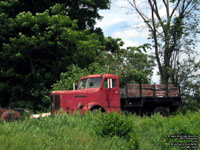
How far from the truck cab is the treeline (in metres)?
5.26

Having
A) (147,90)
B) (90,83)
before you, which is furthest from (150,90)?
(90,83)

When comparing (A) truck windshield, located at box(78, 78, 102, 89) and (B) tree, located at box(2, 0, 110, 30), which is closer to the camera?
(A) truck windshield, located at box(78, 78, 102, 89)

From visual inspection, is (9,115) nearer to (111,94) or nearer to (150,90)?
(111,94)

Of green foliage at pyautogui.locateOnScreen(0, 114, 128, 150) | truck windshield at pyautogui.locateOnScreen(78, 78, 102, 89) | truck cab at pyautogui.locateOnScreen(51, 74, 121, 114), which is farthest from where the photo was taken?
truck windshield at pyautogui.locateOnScreen(78, 78, 102, 89)

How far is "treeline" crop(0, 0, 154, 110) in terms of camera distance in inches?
841

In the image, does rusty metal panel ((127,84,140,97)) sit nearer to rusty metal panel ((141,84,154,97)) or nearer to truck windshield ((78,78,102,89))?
rusty metal panel ((141,84,154,97))

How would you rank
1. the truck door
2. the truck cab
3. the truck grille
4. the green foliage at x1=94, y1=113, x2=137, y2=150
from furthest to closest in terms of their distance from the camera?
the truck door
the truck grille
the truck cab
the green foliage at x1=94, y1=113, x2=137, y2=150

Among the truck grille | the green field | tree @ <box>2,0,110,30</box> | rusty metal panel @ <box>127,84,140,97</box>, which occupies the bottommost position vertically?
the green field

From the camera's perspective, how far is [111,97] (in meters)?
14.6

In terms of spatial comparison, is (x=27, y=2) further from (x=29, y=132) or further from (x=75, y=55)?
(x=29, y=132)

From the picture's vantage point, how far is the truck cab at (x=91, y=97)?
535 inches

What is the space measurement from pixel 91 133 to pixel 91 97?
4.35 m

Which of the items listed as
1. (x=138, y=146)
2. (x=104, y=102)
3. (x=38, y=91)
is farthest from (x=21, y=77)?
(x=138, y=146)

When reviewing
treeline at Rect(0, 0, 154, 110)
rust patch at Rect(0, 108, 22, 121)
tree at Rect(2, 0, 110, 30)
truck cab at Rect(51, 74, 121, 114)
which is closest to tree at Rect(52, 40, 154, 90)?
treeline at Rect(0, 0, 154, 110)
